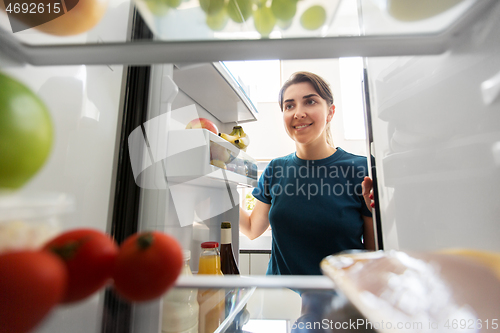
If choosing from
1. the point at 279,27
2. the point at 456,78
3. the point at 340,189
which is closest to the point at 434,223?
the point at 456,78

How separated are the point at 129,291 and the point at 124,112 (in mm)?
→ 343

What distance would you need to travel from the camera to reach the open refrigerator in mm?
194

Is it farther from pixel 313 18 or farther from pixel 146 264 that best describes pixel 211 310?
pixel 313 18

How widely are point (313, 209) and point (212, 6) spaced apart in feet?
2.32

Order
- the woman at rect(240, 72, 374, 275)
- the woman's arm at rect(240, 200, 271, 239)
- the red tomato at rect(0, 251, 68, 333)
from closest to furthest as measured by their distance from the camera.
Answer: the red tomato at rect(0, 251, 68, 333)
the woman at rect(240, 72, 374, 275)
the woman's arm at rect(240, 200, 271, 239)

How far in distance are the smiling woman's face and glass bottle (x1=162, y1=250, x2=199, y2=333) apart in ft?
2.36

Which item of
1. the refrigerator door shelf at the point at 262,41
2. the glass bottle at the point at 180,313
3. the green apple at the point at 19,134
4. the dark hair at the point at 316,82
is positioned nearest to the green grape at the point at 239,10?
the refrigerator door shelf at the point at 262,41

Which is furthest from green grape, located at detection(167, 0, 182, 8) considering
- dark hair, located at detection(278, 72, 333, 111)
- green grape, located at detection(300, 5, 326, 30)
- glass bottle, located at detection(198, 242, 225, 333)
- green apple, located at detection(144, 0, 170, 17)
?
dark hair, located at detection(278, 72, 333, 111)

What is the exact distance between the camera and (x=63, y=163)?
218 millimetres

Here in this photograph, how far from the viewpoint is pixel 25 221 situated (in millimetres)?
140

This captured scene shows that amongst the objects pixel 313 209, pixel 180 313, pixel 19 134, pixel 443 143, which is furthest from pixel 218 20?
pixel 313 209

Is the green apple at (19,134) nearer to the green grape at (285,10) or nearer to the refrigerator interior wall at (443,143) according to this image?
the green grape at (285,10)

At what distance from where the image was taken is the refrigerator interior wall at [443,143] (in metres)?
0.23

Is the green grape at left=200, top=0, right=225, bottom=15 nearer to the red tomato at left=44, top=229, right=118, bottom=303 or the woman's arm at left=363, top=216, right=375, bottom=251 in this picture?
the red tomato at left=44, top=229, right=118, bottom=303
